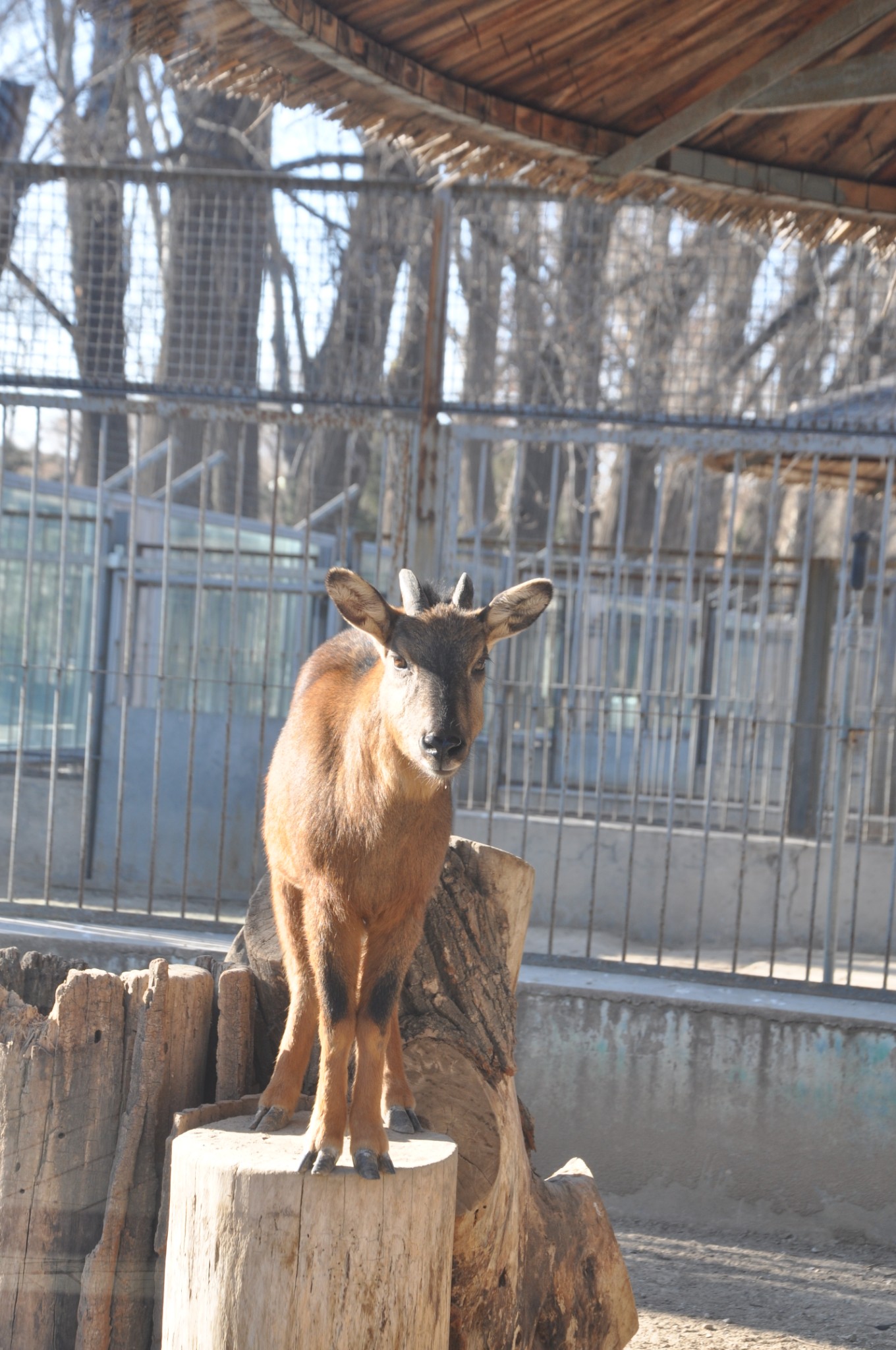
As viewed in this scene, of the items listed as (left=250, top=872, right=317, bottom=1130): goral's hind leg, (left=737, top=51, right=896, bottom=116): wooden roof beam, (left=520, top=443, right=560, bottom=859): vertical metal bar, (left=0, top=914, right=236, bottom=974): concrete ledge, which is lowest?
(left=0, top=914, right=236, bottom=974): concrete ledge

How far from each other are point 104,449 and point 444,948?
4.16 metres

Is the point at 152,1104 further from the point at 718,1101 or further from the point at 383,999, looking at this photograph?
the point at 718,1101

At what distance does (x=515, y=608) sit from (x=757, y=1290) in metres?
3.40

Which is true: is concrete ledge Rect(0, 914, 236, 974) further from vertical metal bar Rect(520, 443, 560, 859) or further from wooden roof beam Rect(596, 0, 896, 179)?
wooden roof beam Rect(596, 0, 896, 179)

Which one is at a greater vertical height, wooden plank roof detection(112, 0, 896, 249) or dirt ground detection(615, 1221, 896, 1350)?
wooden plank roof detection(112, 0, 896, 249)

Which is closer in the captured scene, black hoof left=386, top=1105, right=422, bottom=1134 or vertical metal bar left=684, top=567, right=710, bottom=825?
black hoof left=386, top=1105, right=422, bottom=1134

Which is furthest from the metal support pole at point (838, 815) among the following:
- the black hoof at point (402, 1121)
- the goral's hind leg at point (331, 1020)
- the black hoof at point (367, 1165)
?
the black hoof at point (367, 1165)

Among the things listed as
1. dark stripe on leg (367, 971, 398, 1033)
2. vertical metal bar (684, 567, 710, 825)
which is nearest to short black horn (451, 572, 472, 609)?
dark stripe on leg (367, 971, 398, 1033)

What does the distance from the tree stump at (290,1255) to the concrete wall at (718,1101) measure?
307cm

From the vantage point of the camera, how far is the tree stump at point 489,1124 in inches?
151

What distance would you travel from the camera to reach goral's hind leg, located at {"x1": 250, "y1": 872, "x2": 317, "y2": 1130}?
3621 millimetres

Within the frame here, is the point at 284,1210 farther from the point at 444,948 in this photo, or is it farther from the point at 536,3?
the point at 536,3

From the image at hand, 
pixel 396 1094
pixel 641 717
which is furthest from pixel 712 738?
pixel 396 1094

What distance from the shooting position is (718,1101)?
612cm
